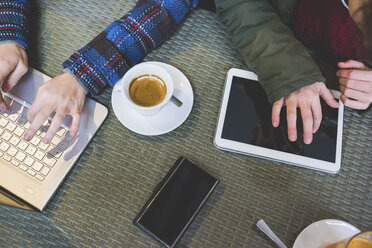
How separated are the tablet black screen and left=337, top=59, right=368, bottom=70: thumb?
3.5 inches

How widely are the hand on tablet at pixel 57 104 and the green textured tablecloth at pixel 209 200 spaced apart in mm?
51

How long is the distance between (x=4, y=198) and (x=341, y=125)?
2.17 ft

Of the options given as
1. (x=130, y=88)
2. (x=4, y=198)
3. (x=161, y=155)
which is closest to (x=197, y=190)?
(x=161, y=155)

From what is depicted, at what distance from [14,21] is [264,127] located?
0.58 meters

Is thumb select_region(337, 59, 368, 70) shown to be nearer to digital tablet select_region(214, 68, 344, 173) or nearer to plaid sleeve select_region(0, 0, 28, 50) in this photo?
digital tablet select_region(214, 68, 344, 173)

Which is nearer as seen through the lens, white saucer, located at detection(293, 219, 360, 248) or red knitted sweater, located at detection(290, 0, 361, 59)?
white saucer, located at detection(293, 219, 360, 248)

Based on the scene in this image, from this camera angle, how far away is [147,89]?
0.60 metres

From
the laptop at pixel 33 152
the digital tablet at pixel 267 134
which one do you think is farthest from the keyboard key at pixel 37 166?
the digital tablet at pixel 267 134

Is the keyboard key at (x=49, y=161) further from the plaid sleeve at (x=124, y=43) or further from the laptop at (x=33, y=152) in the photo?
the plaid sleeve at (x=124, y=43)

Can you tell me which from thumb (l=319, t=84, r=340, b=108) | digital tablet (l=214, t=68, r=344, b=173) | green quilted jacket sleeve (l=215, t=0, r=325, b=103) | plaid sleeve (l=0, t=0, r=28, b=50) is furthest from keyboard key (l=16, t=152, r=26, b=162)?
thumb (l=319, t=84, r=340, b=108)

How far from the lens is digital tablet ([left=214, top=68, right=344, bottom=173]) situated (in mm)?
577

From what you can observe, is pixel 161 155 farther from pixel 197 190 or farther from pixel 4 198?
pixel 4 198

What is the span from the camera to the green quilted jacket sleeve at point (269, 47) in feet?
1.95

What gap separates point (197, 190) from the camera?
1.80 feet
